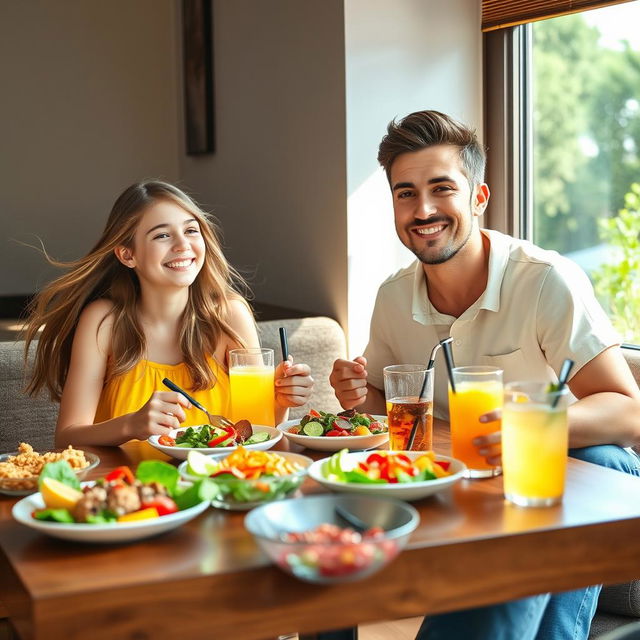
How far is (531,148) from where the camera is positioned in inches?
119

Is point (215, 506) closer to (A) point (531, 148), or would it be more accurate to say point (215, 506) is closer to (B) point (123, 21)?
(A) point (531, 148)

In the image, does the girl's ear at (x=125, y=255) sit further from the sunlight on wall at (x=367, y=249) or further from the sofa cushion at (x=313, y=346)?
the sunlight on wall at (x=367, y=249)

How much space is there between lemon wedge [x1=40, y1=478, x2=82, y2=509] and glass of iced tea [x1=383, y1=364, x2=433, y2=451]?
57 cm

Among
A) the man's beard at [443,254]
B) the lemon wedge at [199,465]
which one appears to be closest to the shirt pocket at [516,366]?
the man's beard at [443,254]

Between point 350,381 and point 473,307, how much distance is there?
0.36 meters

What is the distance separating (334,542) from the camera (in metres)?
1.04

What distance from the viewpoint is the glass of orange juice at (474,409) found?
1.47 m

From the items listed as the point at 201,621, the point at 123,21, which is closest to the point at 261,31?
the point at 123,21

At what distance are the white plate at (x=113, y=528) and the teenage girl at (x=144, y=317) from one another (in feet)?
2.89

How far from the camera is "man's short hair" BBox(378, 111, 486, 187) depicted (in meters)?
2.13

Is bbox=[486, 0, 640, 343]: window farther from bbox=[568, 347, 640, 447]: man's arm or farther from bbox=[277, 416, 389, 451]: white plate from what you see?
bbox=[277, 416, 389, 451]: white plate

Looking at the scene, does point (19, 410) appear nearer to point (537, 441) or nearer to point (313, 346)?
point (313, 346)

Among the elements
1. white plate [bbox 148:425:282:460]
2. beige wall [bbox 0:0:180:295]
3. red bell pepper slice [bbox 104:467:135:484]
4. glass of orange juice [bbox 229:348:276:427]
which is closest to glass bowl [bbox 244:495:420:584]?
red bell pepper slice [bbox 104:467:135:484]

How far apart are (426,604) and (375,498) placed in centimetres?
14
